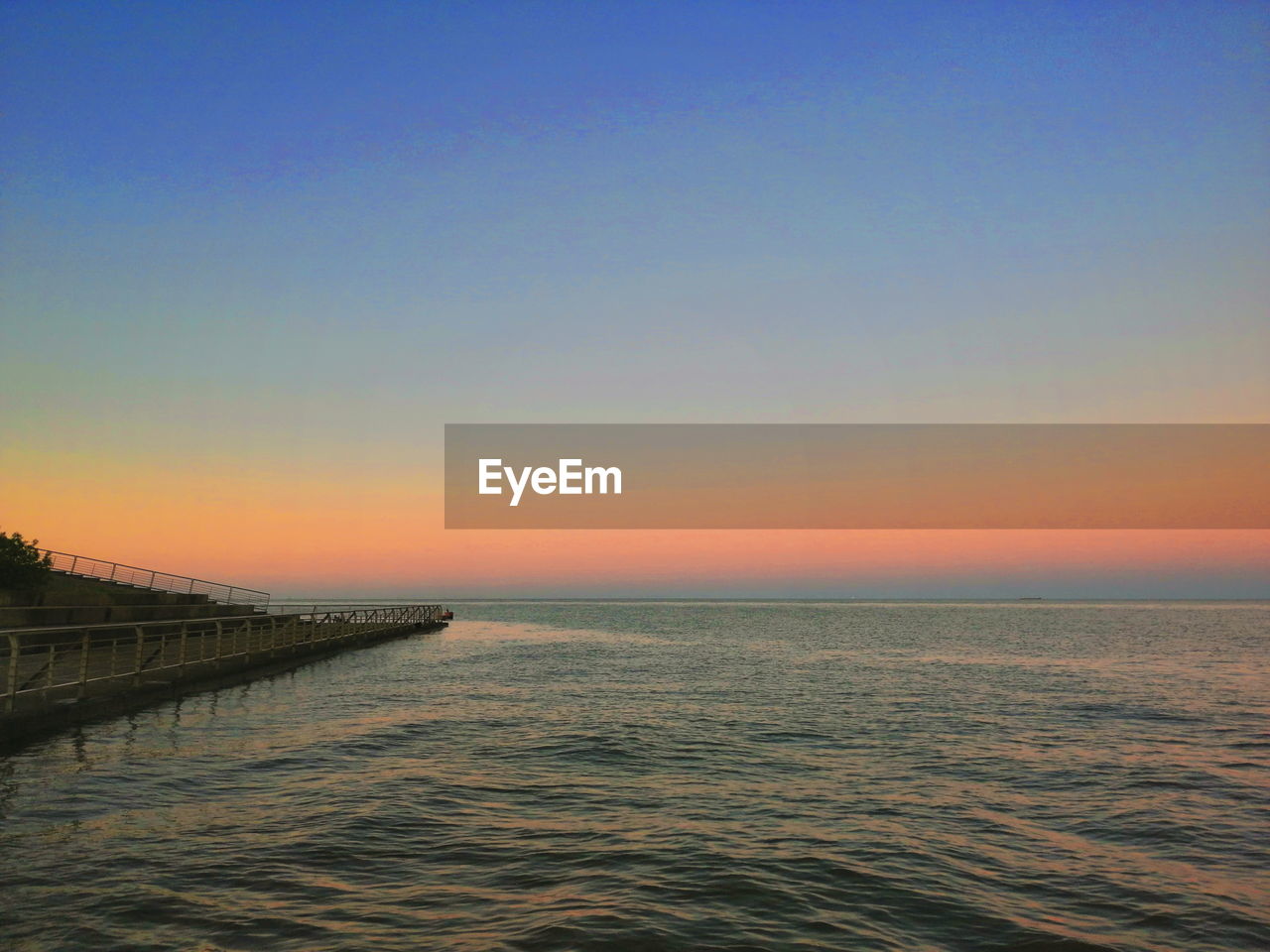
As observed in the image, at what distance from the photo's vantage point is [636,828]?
11.5 metres

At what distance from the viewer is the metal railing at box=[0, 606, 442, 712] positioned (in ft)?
52.1

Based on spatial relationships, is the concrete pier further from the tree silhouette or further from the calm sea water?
the tree silhouette

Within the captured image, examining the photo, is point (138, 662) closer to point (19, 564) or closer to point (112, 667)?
point (112, 667)

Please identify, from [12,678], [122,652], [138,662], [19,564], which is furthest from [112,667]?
[19,564]

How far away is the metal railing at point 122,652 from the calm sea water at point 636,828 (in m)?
1.58

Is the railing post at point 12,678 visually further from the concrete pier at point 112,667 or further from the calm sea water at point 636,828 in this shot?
the calm sea water at point 636,828

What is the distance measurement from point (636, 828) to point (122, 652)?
1661 cm

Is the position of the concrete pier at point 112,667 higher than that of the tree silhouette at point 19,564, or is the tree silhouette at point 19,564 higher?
the tree silhouette at point 19,564

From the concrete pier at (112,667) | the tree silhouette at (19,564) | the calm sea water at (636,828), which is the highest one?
the tree silhouette at (19,564)

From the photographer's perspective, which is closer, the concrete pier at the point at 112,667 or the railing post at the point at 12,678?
the railing post at the point at 12,678

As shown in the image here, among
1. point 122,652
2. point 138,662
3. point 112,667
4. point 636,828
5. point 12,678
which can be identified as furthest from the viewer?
point 122,652

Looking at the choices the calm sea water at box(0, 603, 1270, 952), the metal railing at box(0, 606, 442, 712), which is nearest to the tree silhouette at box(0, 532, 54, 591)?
the metal railing at box(0, 606, 442, 712)

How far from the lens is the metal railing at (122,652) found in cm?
1588

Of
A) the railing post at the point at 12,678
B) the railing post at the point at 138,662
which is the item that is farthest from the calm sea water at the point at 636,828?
the railing post at the point at 12,678
